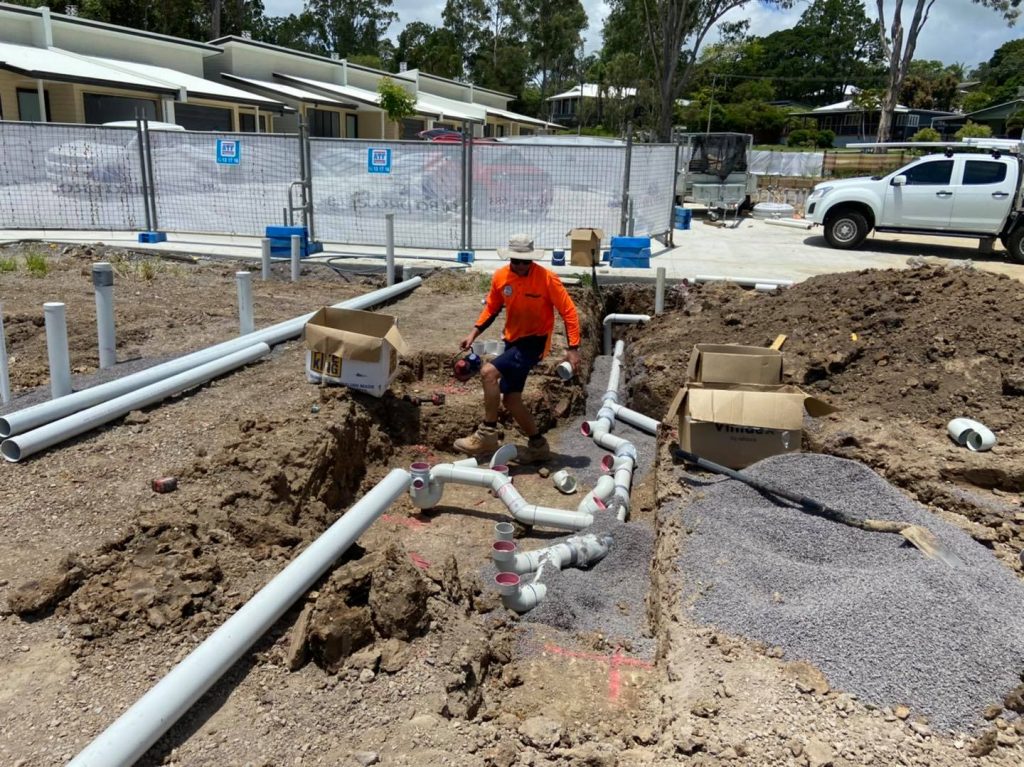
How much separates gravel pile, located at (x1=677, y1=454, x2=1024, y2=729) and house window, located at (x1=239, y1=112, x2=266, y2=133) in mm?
32498

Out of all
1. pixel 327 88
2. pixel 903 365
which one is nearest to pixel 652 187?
pixel 903 365

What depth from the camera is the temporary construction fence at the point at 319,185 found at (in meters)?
13.2

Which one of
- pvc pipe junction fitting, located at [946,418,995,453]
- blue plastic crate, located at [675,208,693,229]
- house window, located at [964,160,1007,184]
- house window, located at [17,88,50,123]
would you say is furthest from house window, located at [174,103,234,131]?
pvc pipe junction fitting, located at [946,418,995,453]

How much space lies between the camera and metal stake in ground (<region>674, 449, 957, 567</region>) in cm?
383

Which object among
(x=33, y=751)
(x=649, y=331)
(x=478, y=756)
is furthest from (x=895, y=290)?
(x=33, y=751)

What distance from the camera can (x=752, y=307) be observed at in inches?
372

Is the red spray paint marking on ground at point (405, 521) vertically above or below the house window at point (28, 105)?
below

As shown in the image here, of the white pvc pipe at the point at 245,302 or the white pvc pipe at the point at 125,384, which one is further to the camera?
the white pvc pipe at the point at 245,302

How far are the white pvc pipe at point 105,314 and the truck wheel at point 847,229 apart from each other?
14.9 meters

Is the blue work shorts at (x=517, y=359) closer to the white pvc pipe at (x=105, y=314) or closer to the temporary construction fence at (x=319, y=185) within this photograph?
the white pvc pipe at (x=105, y=314)

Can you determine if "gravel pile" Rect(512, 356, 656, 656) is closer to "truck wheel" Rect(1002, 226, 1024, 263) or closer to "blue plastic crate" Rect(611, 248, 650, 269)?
"blue plastic crate" Rect(611, 248, 650, 269)

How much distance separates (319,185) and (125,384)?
871 cm

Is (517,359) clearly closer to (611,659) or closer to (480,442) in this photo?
(480,442)

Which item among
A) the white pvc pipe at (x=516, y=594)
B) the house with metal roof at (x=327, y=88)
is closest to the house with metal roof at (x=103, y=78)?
the house with metal roof at (x=327, y=88)
